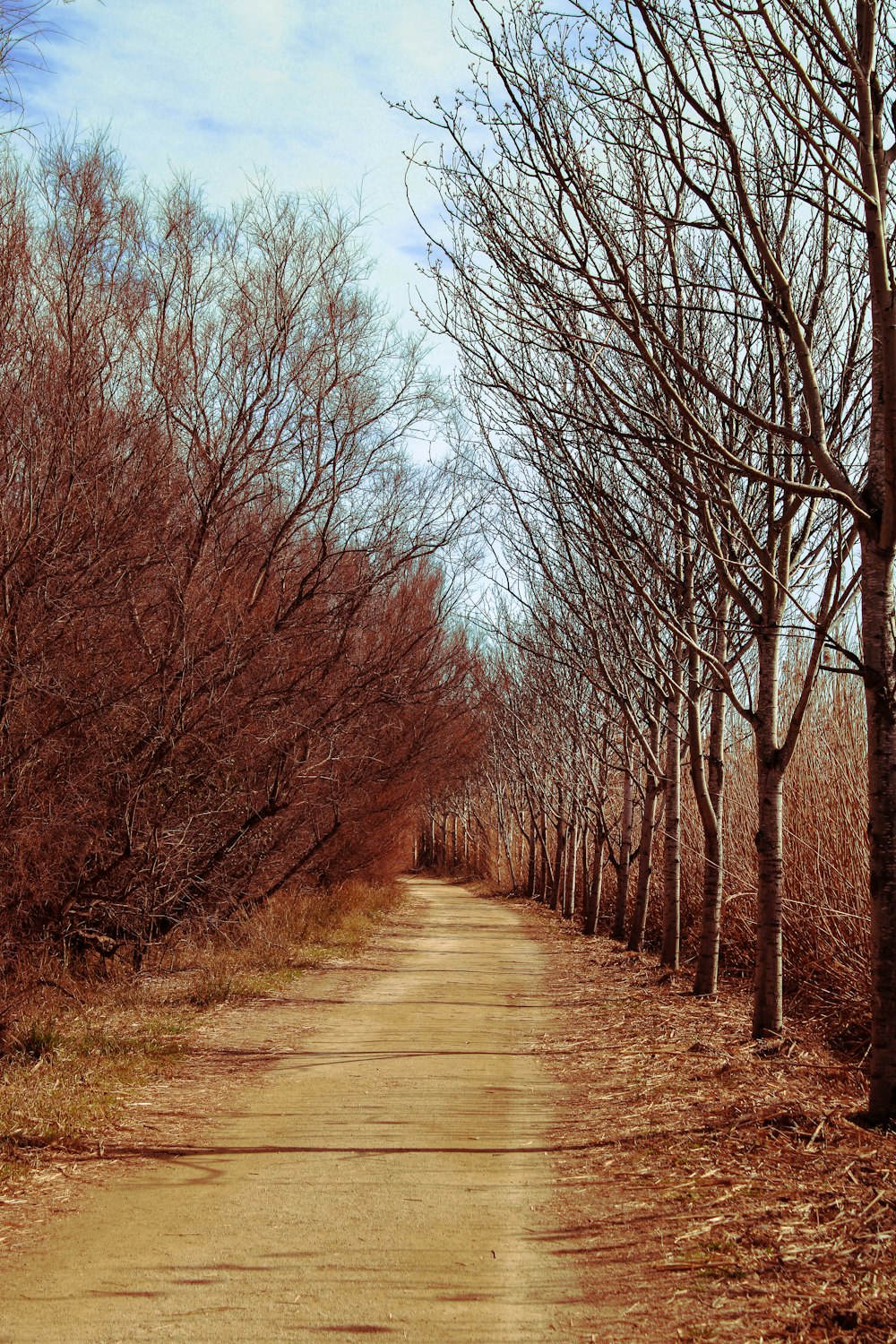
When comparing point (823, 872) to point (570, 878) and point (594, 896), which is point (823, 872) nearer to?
point (594, 896)

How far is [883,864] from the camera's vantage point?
5.34 metres

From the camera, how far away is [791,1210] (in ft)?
14.9

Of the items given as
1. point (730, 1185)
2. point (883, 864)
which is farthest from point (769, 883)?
point (730, 1185)

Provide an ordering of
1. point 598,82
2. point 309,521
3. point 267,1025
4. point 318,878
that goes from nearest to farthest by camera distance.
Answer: point 598,82 → point 267,1025 → point 309,521 → point 318,878

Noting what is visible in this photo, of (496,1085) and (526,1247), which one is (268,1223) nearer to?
(526,1247)

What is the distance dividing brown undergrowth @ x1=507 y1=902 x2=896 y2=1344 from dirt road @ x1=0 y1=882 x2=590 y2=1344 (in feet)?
0.92

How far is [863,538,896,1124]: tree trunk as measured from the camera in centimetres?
531

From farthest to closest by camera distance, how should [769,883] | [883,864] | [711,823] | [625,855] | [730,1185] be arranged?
[625,855], [711,823], [769,883], [883,864], [730,1185]

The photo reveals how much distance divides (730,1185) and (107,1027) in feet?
18.3

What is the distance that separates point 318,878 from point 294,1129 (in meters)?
14.9

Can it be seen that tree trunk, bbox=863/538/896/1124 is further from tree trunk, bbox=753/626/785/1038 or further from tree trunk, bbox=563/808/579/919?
tree trunk, bbox=563/808/579/919

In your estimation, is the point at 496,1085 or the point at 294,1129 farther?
the point at 496,1085

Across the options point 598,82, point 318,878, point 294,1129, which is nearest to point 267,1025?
point 294,1129

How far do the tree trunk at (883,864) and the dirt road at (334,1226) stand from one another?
1.68 meters
